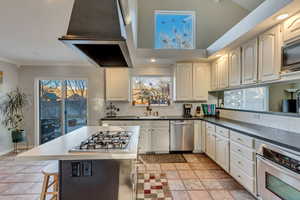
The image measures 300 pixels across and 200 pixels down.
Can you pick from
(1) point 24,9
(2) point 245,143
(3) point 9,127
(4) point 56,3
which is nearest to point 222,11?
(2) point 245,143

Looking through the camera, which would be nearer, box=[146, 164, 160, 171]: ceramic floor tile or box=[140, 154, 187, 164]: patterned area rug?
box=[146, 164, 160, 171]: ceramic floor tile

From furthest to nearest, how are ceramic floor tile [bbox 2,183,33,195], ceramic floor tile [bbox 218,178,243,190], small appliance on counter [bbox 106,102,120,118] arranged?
1. small appliance on counter [bbox 106,102,120,118]
2. ceramic floor tile [bbox 218,178,243,190]
3. ceramic floor tile [bbox 2,183,33,195]

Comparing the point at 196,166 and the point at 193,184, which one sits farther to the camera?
the point at 196,166

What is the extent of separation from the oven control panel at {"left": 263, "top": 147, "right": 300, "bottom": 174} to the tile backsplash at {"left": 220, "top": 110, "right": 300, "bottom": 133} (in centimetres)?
68

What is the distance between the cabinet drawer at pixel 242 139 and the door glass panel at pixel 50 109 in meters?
4.53

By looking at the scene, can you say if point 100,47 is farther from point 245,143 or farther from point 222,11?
point 222,11

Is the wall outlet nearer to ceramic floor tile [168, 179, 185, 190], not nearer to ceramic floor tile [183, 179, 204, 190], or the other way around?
ceramic floor tile [183, 179, 204, 190]

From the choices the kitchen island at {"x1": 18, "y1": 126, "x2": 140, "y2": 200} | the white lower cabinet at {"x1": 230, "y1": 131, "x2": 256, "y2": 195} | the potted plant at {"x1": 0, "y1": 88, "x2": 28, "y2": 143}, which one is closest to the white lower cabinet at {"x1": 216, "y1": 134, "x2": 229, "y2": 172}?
the white lower cabinet at {"x1": 230, "y1": 131, "x2": 256, "y2": 195}

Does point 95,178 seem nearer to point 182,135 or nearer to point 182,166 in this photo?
point 182,166

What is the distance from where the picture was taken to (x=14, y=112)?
4578 mm

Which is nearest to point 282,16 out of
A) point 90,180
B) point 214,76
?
point 214,76

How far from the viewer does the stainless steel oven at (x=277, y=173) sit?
1.54 m

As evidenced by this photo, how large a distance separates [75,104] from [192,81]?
3387 mm

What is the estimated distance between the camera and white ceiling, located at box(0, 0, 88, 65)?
7.15 feet
